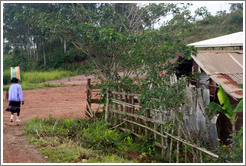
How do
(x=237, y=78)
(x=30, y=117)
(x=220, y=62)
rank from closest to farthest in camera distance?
(x=237, y=78) < (x=220, y=62) < (x=30, y=117)

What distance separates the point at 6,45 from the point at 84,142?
26.3m

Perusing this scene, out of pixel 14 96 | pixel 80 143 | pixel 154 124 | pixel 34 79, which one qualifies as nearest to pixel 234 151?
pixel 154 124

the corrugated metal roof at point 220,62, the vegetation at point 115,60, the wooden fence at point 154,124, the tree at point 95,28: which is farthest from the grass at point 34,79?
the corrugated metal roof at point 220,62

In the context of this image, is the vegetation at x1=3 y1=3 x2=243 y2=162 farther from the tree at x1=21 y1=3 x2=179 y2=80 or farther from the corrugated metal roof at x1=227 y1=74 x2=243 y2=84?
the corrugated metal roof at x1=227 y1=74 x2=243 y2=84

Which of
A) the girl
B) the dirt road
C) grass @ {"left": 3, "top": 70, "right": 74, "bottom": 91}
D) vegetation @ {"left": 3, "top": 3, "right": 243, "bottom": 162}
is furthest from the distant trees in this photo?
grass @ {"left": 3, "top": 70, "right": 74, "bottom": 91}

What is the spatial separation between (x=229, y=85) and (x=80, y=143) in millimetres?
3264

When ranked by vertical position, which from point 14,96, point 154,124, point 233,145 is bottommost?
point 233,145

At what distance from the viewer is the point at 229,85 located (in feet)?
18.7

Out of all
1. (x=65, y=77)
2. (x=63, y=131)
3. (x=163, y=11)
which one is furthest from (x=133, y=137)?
(x=65, y=77)

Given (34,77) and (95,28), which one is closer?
(95,28)

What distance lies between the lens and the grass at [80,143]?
4.56 meters

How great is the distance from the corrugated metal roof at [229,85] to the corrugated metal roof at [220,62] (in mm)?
215

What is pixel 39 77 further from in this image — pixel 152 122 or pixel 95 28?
pixel 152 122

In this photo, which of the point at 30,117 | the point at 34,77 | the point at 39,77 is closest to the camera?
the point at 30,117
